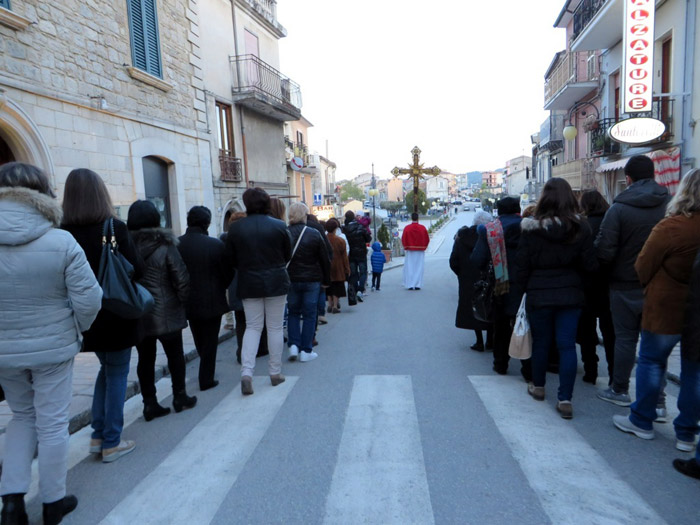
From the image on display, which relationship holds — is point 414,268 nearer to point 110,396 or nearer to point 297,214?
point 297,214

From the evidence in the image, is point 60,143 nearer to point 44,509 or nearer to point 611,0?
point 44,509

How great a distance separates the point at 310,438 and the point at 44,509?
1715 mm

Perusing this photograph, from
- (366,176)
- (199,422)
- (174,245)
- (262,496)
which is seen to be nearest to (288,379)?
(199,422)

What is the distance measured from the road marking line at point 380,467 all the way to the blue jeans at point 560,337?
1.23 metres

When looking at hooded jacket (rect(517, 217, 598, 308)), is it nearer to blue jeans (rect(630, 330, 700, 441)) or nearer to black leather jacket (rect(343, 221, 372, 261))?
blue jeans (rect(630, 330, 700, 441))

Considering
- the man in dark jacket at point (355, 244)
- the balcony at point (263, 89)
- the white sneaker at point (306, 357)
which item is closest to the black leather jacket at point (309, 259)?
the white sneaker at point (306, 357)

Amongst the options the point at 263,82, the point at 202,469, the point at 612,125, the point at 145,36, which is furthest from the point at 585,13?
the point at 202,469

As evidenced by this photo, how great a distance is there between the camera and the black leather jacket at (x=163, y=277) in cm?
409

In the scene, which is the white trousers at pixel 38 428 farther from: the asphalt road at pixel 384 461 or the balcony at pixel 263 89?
the balcony at pixel 263 89

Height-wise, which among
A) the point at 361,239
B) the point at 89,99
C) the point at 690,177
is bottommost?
the point at 361,239

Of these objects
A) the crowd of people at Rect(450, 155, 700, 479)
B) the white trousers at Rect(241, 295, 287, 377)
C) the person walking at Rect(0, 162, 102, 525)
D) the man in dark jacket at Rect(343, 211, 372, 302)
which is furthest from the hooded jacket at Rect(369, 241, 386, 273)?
the person walking at Rect(0, 162, 102, 525)

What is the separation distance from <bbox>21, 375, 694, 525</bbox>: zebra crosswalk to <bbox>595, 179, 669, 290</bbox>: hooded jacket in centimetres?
125

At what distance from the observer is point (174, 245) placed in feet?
14.0

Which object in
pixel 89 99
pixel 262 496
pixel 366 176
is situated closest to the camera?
pixel 262 496
